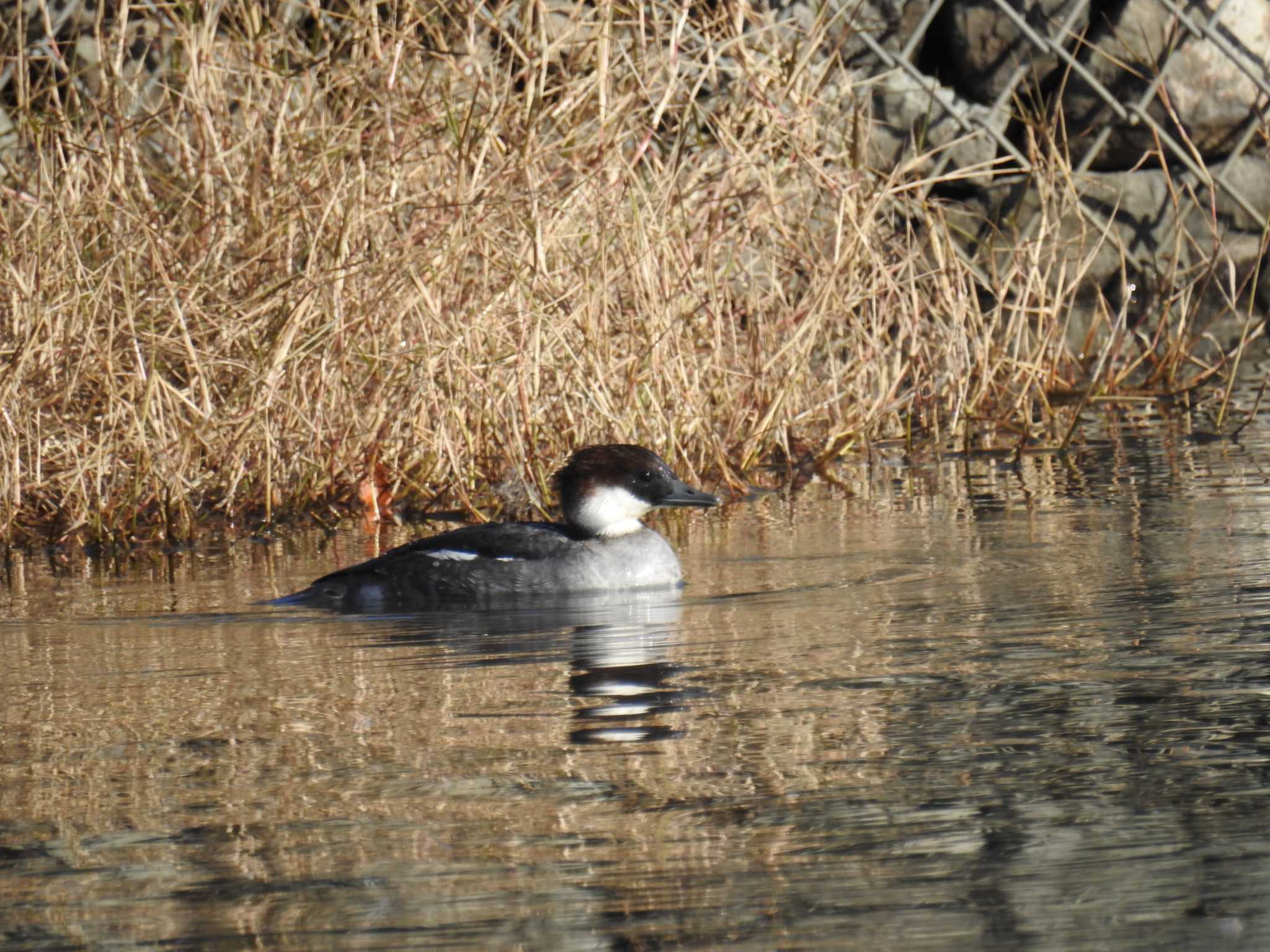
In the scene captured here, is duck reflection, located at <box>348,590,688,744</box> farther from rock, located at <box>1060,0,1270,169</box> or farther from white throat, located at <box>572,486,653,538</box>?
rock, located at <box>1060,0,1270,169</box>

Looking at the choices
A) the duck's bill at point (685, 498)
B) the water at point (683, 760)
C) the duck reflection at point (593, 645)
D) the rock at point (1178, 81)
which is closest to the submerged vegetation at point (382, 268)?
the duck's bill at point (685, 498)

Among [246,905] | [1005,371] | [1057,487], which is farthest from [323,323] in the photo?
[246,905]

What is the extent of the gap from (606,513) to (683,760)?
3015mm

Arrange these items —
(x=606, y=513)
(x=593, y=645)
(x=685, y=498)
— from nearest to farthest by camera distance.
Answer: (x=593, y=645) < (x=606, y=513) < (x=685, y=498)

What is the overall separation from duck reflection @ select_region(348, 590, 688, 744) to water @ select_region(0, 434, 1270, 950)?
2cm

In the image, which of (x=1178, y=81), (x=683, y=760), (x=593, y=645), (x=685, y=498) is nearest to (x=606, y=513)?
(x=685, y=498)

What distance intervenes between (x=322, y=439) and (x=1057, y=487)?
2697 millimetres

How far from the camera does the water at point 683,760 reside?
9.77 ft

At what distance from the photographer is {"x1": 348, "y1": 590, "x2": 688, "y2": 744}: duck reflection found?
14.3ft

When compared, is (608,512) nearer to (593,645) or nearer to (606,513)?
(606,513)

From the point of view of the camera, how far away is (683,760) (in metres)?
3.87

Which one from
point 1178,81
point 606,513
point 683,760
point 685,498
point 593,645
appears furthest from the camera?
point 1178,81

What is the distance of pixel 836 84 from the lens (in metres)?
9.72

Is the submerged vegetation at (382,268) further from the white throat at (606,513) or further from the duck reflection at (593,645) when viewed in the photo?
the duck reflection at (593,645)
